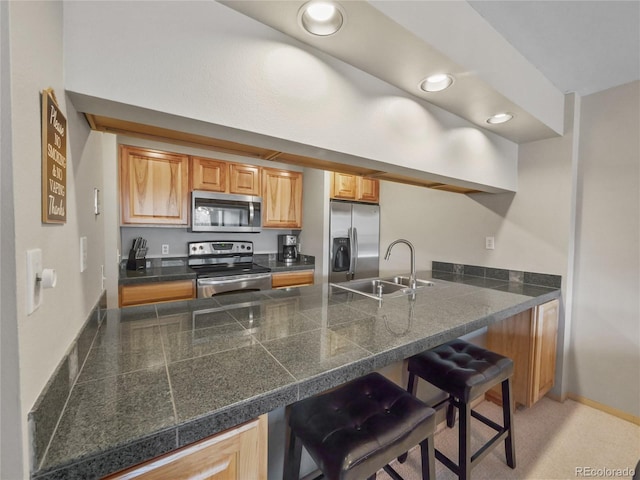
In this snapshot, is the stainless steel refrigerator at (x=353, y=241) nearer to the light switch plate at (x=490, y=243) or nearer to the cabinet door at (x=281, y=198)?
the cabinet door at (x=281, y=198)

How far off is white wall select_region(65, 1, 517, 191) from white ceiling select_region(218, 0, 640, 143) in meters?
0.08

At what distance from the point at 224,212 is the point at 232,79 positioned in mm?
2218

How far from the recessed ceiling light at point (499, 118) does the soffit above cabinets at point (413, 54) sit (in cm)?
4

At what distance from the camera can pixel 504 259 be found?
251 cm

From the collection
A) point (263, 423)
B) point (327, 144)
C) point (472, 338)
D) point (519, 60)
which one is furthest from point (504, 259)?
point (263, 423)

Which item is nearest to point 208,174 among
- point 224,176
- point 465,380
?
point 224,176

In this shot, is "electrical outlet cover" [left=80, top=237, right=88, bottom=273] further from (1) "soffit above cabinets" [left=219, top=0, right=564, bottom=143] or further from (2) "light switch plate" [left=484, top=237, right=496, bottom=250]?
(2) "light switch plate" [left=484, top=237, right=496, bottom=250]

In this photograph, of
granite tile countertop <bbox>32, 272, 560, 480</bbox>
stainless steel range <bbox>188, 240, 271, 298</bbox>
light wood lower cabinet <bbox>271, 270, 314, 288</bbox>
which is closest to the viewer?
granite tile countertop <bbox>32, 272, 560, 480</bbox>

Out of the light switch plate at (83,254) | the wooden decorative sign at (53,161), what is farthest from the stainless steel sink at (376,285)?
the wooden decorative sign at (53,161)

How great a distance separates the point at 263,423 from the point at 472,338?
2.08 metres

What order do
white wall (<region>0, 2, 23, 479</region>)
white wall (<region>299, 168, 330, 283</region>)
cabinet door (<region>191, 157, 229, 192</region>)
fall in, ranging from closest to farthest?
white wall (<region>0, 2, 23, 479</region>), cabinet door (<region>191, 157, 229, 192</region>), white wall (<region>299, 168, 330, 283</region>)

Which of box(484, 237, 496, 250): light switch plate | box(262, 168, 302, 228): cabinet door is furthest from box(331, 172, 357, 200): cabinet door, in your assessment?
box(484, 237, 496, 250): light switch plate

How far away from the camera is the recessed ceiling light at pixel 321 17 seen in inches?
38.7

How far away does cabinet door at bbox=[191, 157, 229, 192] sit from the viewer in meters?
2.91
